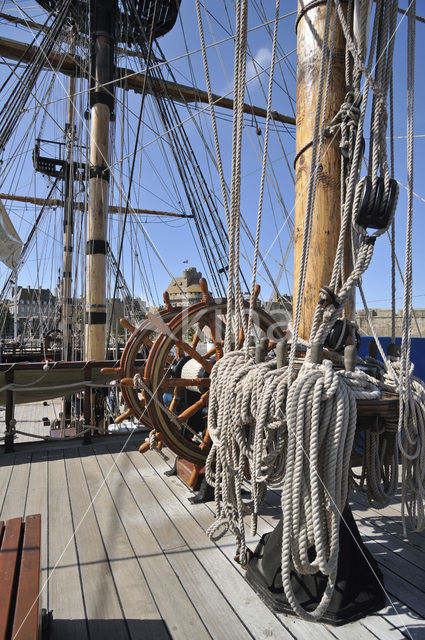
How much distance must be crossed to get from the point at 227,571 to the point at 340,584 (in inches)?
21.1

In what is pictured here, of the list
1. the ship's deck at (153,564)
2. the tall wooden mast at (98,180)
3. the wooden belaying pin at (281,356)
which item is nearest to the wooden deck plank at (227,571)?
the ship's deck at (153,564)

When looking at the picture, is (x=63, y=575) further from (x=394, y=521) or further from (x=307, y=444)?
(x=394, y=521)

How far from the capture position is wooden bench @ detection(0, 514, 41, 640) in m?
1.06

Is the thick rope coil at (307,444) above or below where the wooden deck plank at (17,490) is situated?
above

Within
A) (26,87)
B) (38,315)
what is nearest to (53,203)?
(38,315)

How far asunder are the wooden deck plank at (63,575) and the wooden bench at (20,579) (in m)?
0.41

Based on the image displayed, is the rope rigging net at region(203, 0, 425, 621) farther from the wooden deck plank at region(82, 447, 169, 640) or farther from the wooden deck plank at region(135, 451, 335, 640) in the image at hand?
the wooden deck plank at region(82, 447, 169, 640)

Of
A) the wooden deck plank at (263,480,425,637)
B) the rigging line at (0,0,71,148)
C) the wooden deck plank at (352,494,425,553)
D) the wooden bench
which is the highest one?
the rigging line at (0,0,71,148)

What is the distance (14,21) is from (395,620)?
41.6 feet

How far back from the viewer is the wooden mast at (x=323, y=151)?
176cm

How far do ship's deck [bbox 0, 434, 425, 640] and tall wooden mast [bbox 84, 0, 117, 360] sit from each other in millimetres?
2989

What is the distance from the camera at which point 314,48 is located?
1.79 meters

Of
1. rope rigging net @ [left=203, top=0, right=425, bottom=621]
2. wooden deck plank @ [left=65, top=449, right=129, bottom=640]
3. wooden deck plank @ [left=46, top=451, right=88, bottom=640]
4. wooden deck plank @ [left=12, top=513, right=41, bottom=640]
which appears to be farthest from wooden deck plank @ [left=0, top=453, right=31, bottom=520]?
rope rigging net @ [left=203, top=0, right=425, bottom=621]

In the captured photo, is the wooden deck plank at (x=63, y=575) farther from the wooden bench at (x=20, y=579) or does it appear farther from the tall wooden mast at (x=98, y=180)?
the tall wooden mast at (x=98, y=180)
